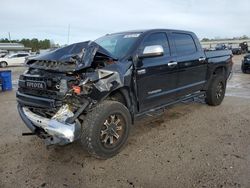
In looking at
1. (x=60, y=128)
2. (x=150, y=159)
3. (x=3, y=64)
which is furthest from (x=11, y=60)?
(x=150, y=159)

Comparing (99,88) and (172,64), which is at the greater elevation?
(172,64)

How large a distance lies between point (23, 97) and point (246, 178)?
3337 mm

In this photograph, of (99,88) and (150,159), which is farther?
(150,159)

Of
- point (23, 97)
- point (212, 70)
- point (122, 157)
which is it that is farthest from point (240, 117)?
point (23, 97)

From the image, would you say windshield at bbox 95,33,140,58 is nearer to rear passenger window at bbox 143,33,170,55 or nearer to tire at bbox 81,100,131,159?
rear passenger window at bbox 143,33,170,55

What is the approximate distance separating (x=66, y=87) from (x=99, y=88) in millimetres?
452

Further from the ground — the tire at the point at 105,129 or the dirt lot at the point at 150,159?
the tire at the point at 105,129

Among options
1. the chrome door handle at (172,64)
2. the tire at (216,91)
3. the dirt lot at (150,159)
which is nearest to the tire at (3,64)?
the dirt lot at (150,159)

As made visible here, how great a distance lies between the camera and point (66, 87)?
11.9 feet

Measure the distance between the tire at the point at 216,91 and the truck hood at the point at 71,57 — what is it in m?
3.46

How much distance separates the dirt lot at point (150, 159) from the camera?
134 inches

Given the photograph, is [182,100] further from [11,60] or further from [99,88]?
[11,60]

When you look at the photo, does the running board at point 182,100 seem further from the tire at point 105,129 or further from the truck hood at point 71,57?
the truck hood at point 71,57

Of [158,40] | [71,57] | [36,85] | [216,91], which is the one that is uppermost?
[158,40]
